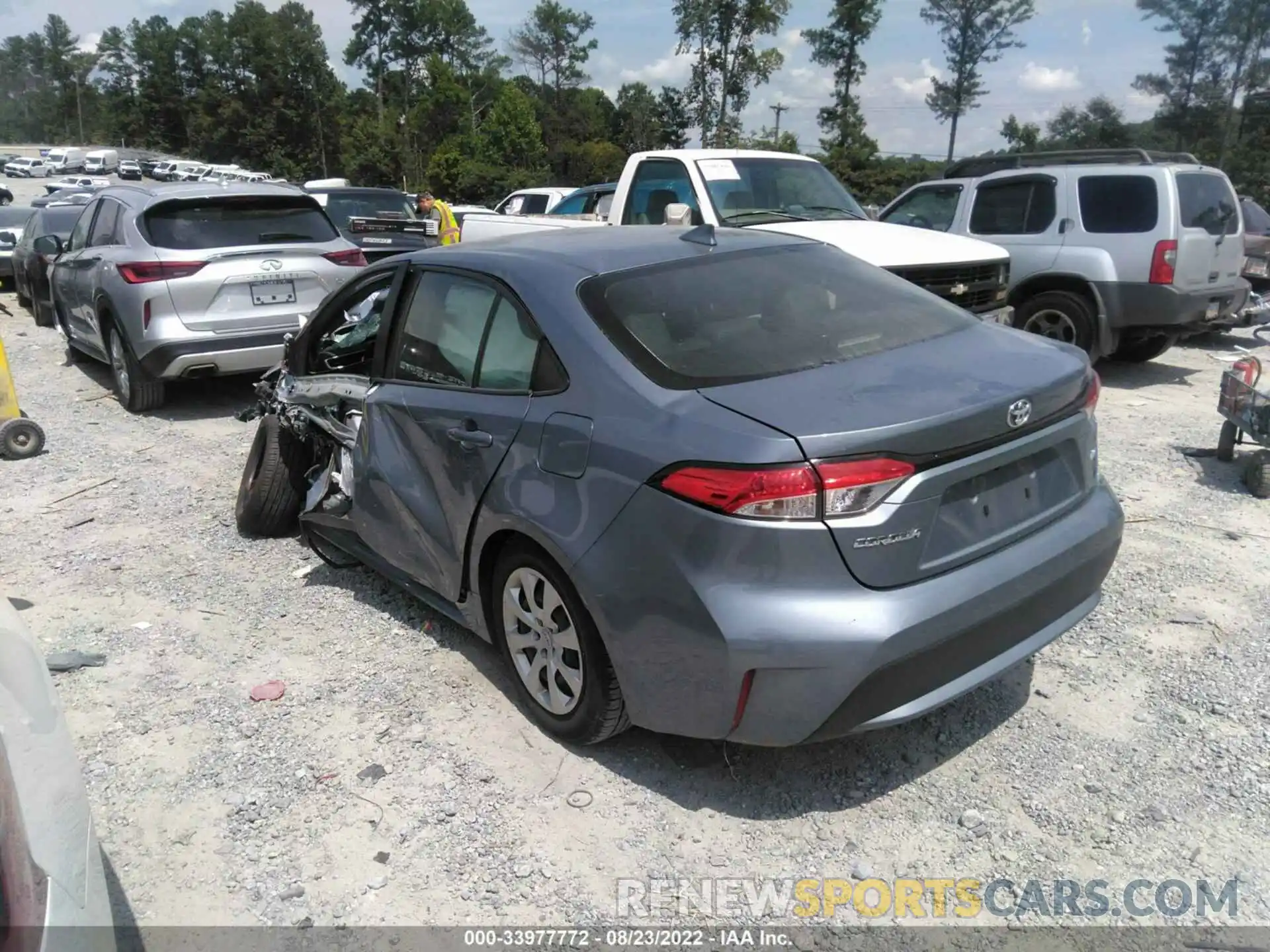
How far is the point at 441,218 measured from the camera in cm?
1402

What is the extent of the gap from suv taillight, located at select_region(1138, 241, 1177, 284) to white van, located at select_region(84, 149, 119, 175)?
67.1 m

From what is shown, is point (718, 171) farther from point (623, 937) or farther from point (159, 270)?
point (623, 937)

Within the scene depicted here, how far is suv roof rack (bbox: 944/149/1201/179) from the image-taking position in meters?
9.16

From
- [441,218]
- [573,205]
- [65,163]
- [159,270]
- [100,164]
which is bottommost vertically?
[159,270]

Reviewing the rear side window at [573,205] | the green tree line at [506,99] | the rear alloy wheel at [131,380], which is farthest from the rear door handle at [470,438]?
the green tree line at [506,99]

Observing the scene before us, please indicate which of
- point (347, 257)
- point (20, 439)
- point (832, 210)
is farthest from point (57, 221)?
point (832, 210)

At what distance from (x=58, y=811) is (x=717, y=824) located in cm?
187

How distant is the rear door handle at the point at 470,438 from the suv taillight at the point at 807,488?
1067mm

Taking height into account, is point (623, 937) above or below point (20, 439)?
below

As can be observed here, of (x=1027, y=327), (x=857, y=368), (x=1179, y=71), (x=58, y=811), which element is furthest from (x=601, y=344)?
(x=1179, y=71)

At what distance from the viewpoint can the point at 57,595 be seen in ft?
16.0

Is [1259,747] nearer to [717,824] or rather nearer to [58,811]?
[717,824]

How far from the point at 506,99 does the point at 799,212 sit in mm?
57899

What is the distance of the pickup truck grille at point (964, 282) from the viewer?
757 cm
